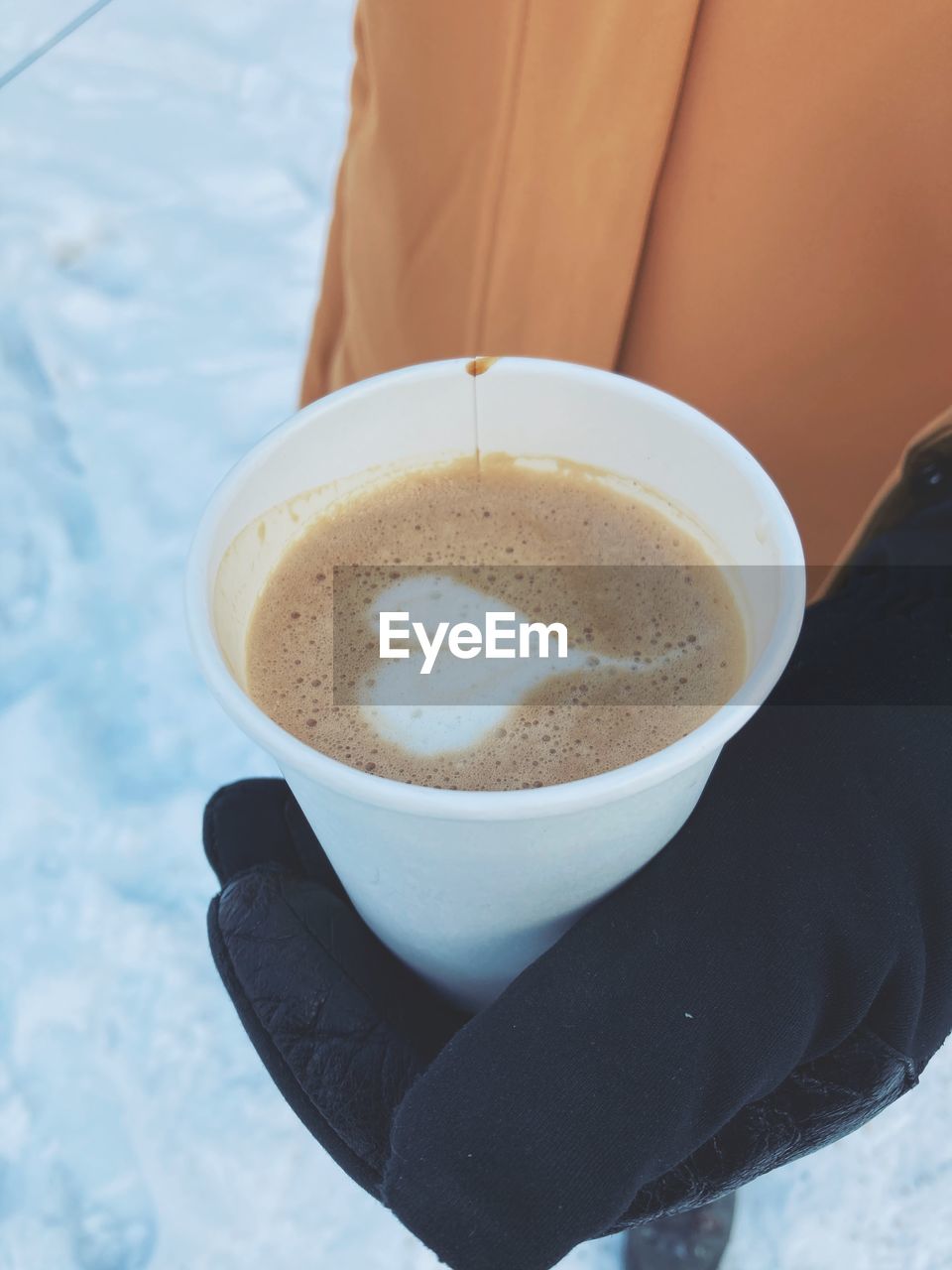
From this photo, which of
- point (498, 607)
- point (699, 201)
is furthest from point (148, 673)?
point (699, 201)

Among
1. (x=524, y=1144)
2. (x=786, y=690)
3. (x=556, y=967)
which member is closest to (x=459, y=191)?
(x=786, y=690)

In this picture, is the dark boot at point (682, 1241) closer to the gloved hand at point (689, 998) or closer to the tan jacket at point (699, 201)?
the gloved hand at point (689, 998)

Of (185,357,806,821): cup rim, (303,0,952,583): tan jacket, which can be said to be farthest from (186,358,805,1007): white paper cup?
(303,0,952,583): tan jacket

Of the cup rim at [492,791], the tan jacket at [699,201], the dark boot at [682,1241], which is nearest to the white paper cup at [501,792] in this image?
the cup rim at [492,791]

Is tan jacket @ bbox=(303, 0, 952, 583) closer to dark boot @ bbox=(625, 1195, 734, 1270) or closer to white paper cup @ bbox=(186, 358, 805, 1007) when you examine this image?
white paper cup @ bbox=(186, 358, 805, 1007)

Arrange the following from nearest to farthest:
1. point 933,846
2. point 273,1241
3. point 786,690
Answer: point 933,846 < point 786,690 < point 273,1241

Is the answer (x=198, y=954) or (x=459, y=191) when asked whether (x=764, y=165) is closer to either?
(x=459, y=191)
